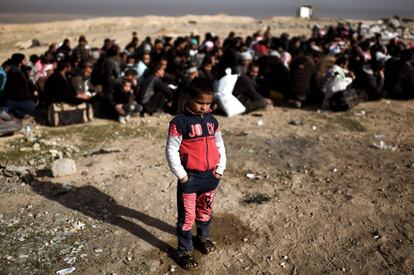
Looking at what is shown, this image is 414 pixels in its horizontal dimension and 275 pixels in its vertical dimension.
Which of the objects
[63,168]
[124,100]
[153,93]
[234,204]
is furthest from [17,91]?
[234,204]

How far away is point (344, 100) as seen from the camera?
7.80 metres

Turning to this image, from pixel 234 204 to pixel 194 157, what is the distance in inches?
57.7

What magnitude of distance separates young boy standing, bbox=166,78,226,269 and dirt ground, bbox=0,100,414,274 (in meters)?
0.42

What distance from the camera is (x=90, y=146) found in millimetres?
6176


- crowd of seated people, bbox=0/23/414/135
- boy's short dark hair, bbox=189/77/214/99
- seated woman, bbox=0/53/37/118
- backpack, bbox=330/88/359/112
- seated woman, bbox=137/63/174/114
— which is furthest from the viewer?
backpack, bbox=330/88/359/112

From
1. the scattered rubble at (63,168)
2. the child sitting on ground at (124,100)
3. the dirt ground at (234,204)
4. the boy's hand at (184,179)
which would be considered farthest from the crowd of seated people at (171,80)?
the boy's hand at (184,179)

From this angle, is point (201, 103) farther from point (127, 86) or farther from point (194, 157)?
point (127, 86)

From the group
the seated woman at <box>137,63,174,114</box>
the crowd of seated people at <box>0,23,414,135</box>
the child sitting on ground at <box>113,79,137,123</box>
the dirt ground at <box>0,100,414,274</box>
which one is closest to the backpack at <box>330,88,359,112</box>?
the crowd of seated people at <box>0,23,414,135</box>

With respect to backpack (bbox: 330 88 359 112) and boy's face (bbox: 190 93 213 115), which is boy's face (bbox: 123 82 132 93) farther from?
boy's face (bbox: 190 93 213 115)

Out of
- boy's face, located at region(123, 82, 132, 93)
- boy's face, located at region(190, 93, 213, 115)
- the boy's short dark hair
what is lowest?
boy's face, located at region(123, 82, 132, 93)

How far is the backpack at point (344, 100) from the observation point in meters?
7.82

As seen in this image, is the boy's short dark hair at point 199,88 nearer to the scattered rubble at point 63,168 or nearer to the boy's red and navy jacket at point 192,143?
the boy's red and navy jacket at point 192,143

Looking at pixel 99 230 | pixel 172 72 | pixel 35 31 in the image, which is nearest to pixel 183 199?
pixel 99 230

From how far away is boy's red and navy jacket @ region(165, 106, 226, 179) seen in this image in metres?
2.94
